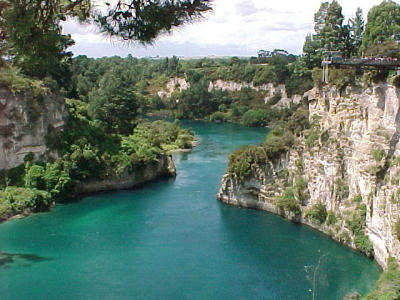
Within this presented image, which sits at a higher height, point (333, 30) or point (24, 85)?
point (333, 30)

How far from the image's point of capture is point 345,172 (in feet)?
86.0

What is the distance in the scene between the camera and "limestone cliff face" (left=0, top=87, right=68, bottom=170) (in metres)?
31.8

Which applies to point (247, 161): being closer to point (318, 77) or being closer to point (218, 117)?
point (318, 77)

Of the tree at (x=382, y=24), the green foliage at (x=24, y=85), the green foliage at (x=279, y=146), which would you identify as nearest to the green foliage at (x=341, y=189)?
the green foliage at (x=279, y=146)

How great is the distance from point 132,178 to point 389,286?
76.3ft

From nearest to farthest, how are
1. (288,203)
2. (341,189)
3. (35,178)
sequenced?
1. (341,189)
2. (288,203)
3. (35,178)

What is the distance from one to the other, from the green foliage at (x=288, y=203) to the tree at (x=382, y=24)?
931cm

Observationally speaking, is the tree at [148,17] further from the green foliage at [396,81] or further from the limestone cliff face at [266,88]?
the limestone cliff face at [266,88]

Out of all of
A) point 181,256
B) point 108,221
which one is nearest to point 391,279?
point 181,256

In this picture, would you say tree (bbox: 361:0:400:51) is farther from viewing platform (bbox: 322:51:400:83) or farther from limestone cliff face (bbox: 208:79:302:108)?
limestone cliff face (bbox: 208:79:302:108)

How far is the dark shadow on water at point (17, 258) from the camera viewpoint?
909 inches

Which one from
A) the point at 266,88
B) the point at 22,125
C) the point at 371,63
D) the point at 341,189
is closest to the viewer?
the point at 371,63

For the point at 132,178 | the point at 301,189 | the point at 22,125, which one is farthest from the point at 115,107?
the point at 301,189

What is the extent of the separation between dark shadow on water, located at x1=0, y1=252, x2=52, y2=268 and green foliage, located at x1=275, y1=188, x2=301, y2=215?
42.5ft
